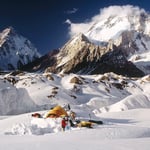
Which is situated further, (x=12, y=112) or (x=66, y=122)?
(x=12, y=112)

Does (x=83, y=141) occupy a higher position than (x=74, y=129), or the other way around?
(x=74, y=129)

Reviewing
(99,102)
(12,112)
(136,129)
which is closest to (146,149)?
(136,129)

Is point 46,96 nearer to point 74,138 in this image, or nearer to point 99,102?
point 99,102

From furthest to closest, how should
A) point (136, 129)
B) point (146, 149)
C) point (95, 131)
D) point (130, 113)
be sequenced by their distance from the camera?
point (130, 113), point (136, 129), point (95, 131), point (146, 149)

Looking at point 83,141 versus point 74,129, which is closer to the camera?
point 83,141

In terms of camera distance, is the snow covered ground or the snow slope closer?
the snow slope

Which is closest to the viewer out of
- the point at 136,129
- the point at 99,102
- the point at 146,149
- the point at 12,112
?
the point at 146,149

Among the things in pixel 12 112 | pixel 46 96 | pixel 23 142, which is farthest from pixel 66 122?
pixel 46 96

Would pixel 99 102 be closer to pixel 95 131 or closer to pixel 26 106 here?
pixel 26 106

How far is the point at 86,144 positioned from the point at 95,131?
682 centimetres

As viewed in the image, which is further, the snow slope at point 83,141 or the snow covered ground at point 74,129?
the snow covered ground at point 74,129

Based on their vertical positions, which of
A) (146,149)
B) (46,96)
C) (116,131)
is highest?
(46,96)

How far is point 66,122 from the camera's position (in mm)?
33500

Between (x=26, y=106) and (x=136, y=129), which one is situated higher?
(x=26, y=106)
